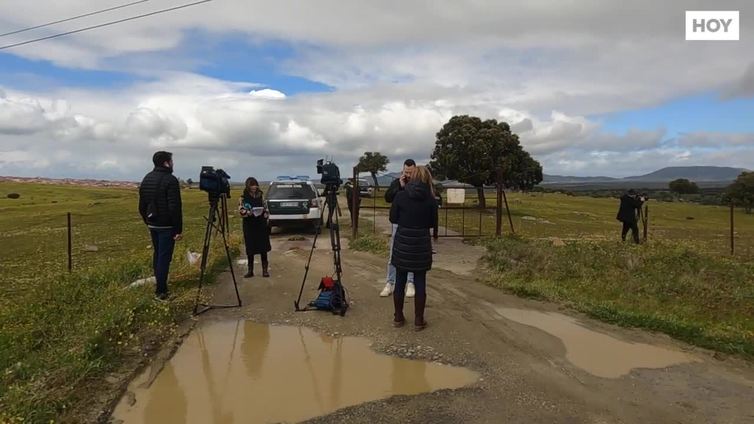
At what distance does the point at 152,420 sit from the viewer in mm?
4570

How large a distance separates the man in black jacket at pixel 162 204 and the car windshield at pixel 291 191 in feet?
35.8

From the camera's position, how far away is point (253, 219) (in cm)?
998

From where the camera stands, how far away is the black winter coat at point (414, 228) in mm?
6773

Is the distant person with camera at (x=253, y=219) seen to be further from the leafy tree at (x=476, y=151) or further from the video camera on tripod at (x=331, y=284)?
the leafy tree at (x=476, y=151)

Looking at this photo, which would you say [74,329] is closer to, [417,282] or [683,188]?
[417,282]

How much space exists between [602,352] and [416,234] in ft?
8.18

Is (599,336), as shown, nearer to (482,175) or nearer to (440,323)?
(440,323)

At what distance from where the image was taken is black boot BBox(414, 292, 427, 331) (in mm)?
6867

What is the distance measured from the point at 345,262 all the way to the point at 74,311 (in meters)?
5.42

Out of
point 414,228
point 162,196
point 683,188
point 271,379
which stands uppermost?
point 162,196

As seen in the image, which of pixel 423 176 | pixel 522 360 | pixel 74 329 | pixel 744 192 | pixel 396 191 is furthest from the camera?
pixel 744 192

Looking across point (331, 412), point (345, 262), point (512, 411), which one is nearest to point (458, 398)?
point (512, 411)

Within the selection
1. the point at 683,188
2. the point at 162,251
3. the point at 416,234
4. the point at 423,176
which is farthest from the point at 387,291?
the point at 683,188

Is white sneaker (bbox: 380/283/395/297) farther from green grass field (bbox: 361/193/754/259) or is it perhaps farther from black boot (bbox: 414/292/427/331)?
green grass field (bbox: 361/193/754/259)
